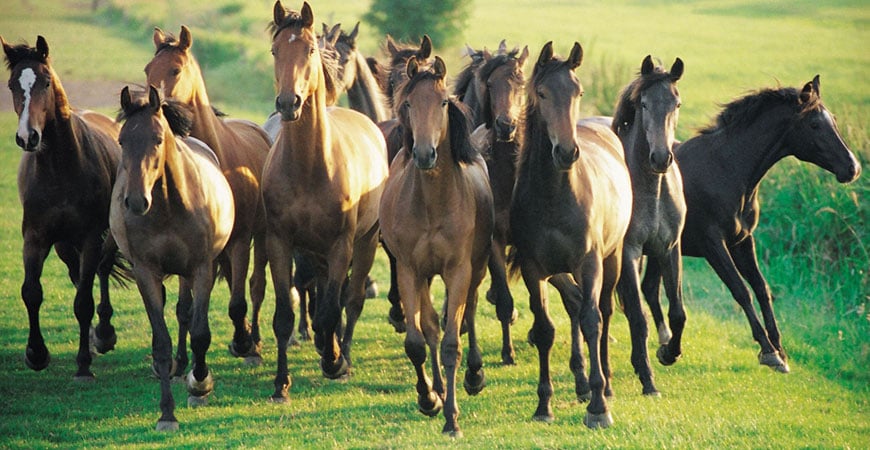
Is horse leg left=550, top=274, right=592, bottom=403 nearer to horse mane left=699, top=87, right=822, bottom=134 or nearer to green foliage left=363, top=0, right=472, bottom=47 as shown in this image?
horse mane left=699, top=87, right=822, bottom=134

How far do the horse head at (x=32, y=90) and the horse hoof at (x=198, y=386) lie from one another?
71.8 inches

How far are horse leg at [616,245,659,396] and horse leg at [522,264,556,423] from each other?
759mm

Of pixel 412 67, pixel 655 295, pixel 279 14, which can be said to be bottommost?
pixel 655 295

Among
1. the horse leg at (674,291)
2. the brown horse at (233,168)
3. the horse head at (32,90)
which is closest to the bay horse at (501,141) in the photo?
the horse leg at (674,291)

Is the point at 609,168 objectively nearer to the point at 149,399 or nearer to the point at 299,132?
the point at 299,132

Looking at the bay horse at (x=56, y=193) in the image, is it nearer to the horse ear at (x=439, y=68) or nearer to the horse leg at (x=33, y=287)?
the horse leg at (x=33, y=287)

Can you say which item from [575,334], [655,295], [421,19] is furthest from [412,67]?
[421,19]

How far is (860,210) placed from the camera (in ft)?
37.8

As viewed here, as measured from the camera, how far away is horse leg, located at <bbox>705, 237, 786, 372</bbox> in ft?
27.3

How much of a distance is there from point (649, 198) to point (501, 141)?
113 cm

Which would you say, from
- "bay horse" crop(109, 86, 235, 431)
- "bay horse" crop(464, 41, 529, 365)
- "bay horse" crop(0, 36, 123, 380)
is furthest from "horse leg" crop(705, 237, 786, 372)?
"bay horse" crop(0, 36, 123, 380)

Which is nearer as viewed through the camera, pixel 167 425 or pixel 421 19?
pixel 167 425

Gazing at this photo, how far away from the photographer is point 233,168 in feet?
26.0

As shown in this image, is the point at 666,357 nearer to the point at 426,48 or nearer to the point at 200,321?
the point at 426,48
